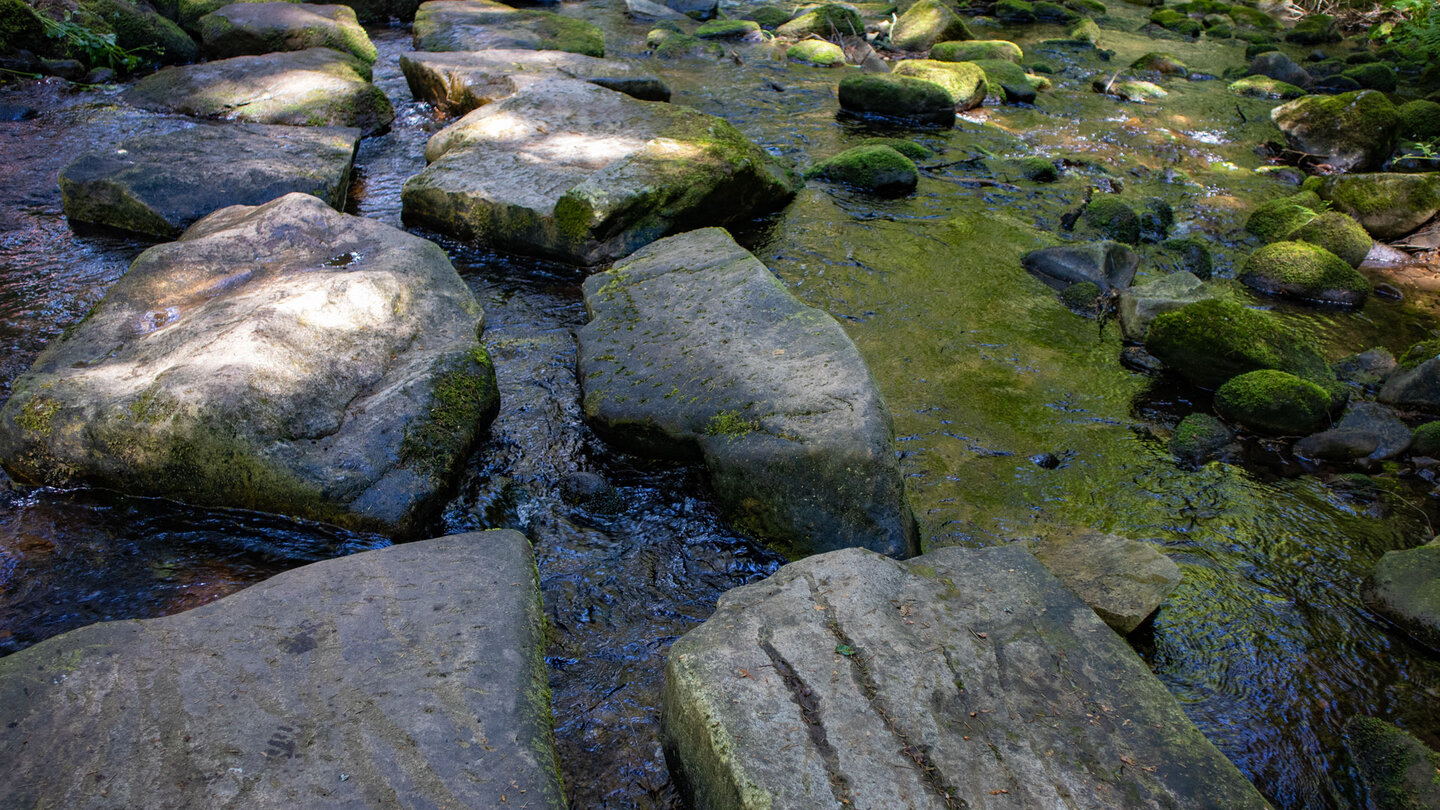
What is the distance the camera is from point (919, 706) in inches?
97.9

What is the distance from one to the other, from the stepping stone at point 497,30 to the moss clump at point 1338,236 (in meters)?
7.71

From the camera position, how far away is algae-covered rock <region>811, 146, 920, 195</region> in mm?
7520

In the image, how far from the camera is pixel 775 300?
14.9 feet

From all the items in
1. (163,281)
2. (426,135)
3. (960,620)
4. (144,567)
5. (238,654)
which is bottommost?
(426,135)

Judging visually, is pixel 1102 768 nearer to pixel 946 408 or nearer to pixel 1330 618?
pixel 1330 618

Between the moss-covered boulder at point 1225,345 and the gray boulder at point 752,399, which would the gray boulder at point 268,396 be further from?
the moss-covered boulder at point 1225,345

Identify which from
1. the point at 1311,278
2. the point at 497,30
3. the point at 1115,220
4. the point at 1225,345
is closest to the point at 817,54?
the point at 497,30

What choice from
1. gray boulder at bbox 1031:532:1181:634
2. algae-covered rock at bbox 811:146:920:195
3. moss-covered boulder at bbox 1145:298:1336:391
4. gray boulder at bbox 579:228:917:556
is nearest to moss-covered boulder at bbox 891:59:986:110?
algae-covered rock at bbox 811:146:920:195

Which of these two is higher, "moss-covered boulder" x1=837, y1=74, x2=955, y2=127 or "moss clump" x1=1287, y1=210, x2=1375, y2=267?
"moss clump" x1=1287, y1=210, x2=1375, y2=267

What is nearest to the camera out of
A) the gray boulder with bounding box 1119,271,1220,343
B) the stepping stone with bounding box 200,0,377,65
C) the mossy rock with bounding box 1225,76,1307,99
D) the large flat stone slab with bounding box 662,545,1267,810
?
the large flat stone slab with bounding box 662,545,1267,810

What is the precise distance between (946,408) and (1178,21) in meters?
14.5

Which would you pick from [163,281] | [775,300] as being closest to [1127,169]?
[775,300]

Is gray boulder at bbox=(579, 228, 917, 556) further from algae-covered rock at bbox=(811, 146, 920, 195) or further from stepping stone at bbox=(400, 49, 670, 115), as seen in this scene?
stepping stone at bbox=(400, 49, 670, 115)

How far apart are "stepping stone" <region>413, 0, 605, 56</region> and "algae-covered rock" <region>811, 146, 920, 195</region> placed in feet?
13.9
